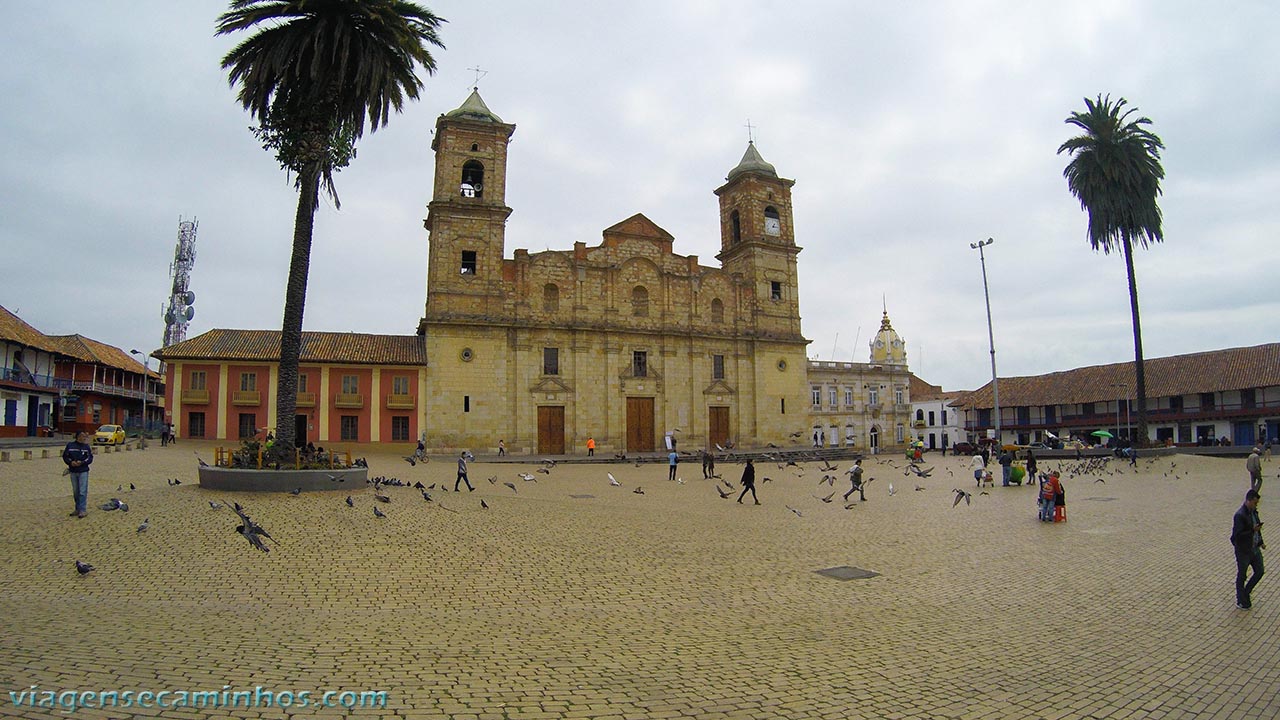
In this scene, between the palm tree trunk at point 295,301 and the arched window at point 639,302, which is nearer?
the palm tree trunk at point 295,301

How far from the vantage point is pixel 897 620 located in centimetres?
754

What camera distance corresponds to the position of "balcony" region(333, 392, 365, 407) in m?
37.8

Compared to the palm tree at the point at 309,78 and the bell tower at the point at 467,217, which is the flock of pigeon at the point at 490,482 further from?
the bell tower at the point at 467,217

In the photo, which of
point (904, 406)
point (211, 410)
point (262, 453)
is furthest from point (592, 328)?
point (904, 406)

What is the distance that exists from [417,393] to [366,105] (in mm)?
22566

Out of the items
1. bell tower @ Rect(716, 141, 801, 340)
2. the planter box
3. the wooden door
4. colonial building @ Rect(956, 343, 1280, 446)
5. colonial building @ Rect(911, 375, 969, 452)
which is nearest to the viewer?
the planter box

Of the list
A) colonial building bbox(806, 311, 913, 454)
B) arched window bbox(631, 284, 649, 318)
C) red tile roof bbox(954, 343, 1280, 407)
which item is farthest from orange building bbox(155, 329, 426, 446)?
red tile roof bbox(954, 343, 1280, 407)

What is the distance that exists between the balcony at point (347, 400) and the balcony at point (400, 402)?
4.98ft

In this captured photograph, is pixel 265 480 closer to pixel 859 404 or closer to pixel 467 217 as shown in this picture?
pixel 467 217

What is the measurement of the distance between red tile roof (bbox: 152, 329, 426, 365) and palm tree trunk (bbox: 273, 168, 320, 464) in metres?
21.1

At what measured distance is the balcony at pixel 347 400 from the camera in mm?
37750

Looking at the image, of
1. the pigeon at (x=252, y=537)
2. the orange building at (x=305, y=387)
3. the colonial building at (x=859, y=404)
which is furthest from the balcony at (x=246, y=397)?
the colonial building at (x=859, y=404)

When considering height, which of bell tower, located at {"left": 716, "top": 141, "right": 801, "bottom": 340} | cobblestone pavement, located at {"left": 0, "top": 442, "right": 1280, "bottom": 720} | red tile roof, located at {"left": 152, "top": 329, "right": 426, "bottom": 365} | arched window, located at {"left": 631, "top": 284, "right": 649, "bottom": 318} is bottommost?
cobblestone pavement, located at {"left": 0, "top": 442, "right": 1280, "bottom": 720}

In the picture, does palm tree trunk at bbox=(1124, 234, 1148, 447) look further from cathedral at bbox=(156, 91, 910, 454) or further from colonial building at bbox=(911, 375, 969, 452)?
colonial building at bbox=(911, 375, 969, 452)
